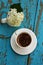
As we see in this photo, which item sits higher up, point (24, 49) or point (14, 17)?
point (14, 17)

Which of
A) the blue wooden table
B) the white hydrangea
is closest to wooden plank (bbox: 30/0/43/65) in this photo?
the blue wooden table

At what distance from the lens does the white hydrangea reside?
1.56 meters

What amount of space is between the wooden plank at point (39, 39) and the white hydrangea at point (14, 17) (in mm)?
126

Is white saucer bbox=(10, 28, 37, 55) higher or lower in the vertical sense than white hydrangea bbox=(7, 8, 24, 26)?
lower

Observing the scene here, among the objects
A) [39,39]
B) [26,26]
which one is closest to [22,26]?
[26,26]

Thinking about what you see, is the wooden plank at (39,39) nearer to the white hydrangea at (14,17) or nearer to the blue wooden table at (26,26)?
the blue wooden table at (26,26)

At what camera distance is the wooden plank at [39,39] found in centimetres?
163

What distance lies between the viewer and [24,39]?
5.30 ft

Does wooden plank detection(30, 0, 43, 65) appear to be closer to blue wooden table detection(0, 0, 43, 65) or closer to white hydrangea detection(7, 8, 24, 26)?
blue wooden table detection(0, 0, 43, 65)

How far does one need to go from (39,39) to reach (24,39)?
3.8 inches

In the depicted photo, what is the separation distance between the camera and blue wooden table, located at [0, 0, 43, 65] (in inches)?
63.6

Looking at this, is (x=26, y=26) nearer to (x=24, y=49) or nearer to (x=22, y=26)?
(x=22, y=26)

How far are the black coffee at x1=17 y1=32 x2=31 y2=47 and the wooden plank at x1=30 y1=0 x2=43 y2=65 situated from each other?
0.20 ft

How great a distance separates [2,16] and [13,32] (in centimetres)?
12
